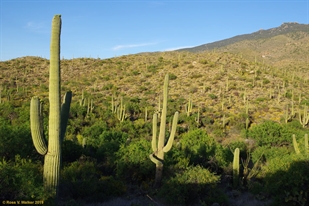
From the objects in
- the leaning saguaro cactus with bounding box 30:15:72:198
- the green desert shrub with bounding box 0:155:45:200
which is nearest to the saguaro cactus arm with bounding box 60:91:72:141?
the leaning saguaro cactus with bounding box 30:15:72:198

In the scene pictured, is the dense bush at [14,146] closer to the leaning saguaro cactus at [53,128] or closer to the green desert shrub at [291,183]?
the leaning saguaro cactus at [53,128]

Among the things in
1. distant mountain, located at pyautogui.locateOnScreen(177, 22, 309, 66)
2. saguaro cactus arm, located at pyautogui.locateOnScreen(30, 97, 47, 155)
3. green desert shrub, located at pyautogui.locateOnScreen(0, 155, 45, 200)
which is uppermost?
distant mountain, located at pyautogui.locateOnScreen(177, 22, 309, 66)

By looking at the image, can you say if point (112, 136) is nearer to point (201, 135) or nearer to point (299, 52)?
point (201, 135)

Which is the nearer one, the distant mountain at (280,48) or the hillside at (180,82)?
the hillside at (180,82)

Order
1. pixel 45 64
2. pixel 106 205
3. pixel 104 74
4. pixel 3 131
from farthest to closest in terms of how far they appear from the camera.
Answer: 1. pixel 45 64
2. pixel 104 74
3. pixel 3 131
4. pixel 106 205

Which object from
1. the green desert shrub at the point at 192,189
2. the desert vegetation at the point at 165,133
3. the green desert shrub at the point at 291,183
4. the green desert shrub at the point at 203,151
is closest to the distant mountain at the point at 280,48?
the desert vegetation at the point at 165,133

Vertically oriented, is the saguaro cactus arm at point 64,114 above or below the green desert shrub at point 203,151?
above

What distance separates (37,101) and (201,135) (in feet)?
36.2

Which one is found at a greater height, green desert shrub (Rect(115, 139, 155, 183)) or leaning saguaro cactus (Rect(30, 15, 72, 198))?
leaning saguaro cactus (Rect(30, 15, 72, 198))

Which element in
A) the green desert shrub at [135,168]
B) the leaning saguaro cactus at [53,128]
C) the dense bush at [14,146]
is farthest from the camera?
the green desert shrub at [135,168]

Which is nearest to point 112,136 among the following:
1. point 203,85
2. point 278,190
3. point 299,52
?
point 278,190

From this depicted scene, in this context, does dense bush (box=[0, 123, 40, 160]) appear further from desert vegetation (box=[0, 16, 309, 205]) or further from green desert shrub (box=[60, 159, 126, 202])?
green desert shrub (box=[60, 159, 126, 202])

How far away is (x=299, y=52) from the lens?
66938mm

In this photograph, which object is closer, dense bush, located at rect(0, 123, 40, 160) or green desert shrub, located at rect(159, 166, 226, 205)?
green desert shrub, located at rect(159, 166, 226, 205)
